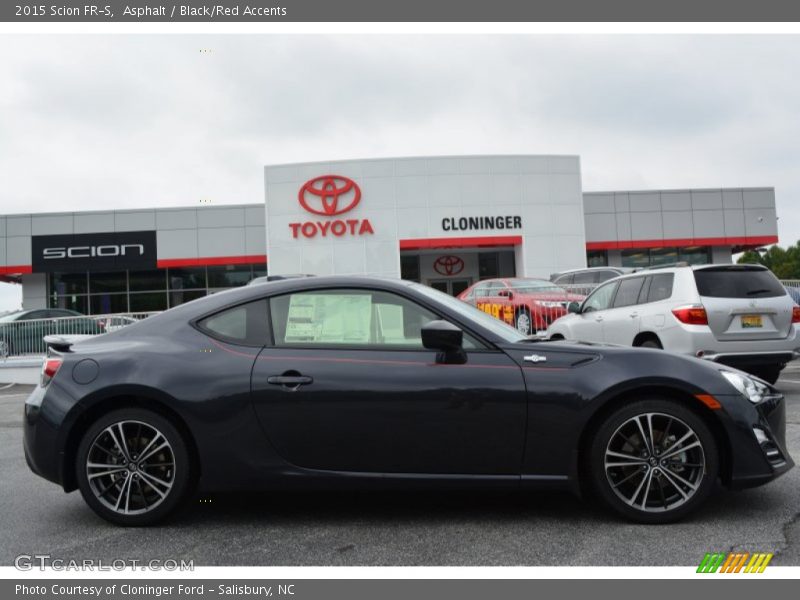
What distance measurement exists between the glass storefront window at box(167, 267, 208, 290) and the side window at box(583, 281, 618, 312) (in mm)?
27253

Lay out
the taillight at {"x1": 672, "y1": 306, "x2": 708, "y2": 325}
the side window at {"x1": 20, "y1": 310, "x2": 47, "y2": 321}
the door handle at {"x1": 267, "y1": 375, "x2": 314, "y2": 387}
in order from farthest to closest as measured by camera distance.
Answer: the side window at {"x1": 20, "y1": 310, "x2": 47, "y2": 321}
the taillight at {"x1": 672, "y1": 306, "x2": 708, "y2": 325}
the door handle at {"x1": 267, "y1": 375, "x2": 314, "y2": 387}

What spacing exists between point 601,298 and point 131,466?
24.6 feet

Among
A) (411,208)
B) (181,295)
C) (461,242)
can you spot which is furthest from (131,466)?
(181,295)

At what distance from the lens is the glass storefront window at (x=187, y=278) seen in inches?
1353

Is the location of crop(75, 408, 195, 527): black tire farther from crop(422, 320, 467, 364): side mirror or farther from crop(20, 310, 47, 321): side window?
crop(20, 310, 47, 321): side window

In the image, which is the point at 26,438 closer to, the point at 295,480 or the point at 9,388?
the point at 295,480

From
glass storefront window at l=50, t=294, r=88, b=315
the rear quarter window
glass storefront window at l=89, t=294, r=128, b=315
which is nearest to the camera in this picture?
the rear quarter window

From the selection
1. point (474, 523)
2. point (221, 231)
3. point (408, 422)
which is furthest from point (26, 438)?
point (221, 231)

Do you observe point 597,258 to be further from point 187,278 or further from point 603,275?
point 187,278

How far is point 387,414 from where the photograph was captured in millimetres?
3637

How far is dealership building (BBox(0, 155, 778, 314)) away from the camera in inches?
1177

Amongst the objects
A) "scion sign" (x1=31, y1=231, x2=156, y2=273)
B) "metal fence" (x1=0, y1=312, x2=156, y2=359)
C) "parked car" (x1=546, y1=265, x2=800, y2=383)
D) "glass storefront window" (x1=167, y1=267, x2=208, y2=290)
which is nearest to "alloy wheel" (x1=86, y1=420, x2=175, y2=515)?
"parked car" (x1=546, y1=265, x2=800, y2=383)

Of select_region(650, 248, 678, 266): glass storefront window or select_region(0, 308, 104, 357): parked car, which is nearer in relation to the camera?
select_region(0, 308, 104, 357): parked car

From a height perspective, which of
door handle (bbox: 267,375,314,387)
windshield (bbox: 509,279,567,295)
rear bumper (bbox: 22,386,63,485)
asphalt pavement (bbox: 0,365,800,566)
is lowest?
asphalt pavement (bbox: 0,365,800,566)
